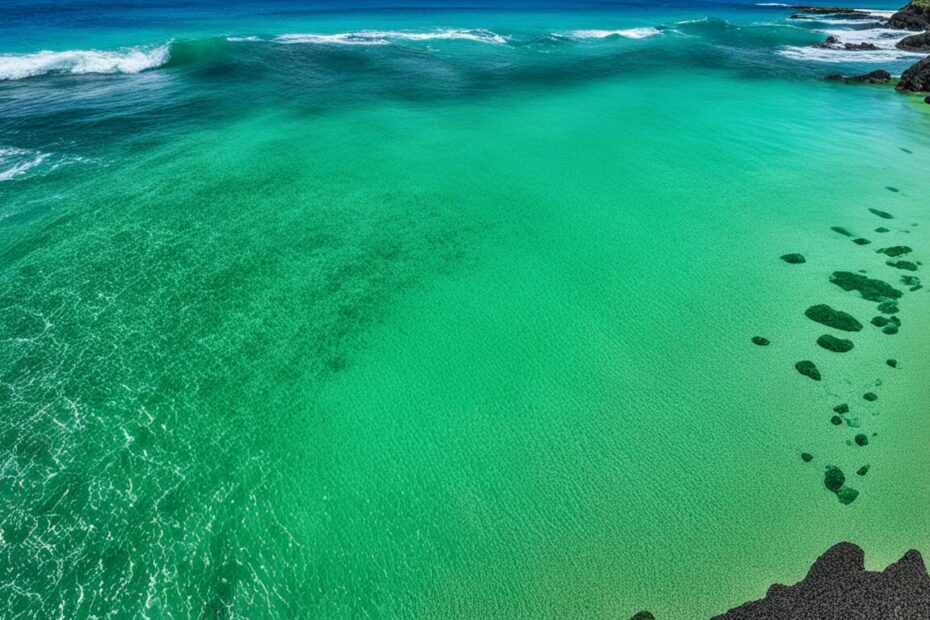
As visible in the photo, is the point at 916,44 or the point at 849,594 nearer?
the point at 849,594

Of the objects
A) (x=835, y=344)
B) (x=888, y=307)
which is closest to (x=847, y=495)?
(x=835, y=344)

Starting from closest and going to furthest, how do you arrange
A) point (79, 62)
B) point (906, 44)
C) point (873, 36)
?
point (79, 62) → point (906, 44) → point (873, 36)

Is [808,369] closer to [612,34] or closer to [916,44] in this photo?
[612,34]

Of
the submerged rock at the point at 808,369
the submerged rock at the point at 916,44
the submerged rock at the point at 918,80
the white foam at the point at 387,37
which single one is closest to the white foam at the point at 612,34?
the white foam at the point at 387,37

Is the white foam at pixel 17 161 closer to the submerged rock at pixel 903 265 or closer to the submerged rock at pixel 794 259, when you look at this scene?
the submerged rock at pixel 794 259

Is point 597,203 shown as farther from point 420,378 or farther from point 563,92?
point 563,92

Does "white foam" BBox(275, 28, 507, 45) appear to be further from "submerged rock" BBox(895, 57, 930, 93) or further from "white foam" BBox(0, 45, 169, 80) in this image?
"submerged rock" BBox(895, 57, 930, 93)

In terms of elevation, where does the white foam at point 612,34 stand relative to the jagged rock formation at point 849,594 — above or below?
above
